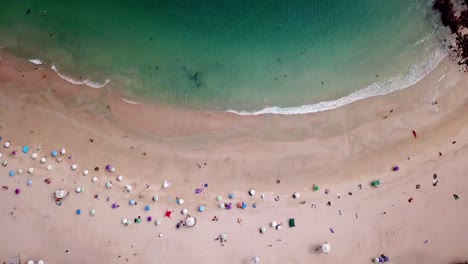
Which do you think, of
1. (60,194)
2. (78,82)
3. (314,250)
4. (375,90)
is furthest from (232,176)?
(78,82)

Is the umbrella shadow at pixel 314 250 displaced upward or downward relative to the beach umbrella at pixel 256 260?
upward

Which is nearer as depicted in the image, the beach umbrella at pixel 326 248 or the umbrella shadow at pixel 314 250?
the beach umbrella at pixel 326 248

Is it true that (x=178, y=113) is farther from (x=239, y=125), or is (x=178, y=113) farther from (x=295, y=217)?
(x=295, y=217)

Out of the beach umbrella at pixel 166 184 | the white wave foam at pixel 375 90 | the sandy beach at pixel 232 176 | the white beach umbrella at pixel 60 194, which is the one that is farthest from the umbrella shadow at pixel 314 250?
the white beach umbrella at pixel 60 194

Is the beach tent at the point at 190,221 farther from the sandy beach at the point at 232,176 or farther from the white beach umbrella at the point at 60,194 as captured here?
the white beach umbrella at the point at 60,194

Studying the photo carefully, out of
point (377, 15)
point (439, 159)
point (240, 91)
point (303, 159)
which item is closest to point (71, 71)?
point (240, 91)

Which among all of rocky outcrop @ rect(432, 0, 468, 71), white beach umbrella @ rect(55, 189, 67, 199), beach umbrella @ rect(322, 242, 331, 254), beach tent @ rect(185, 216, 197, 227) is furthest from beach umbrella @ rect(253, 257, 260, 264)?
rocky outcrop @ rect(432, 0, 468, 71)

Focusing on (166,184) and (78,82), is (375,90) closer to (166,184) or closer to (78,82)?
(166,184)
